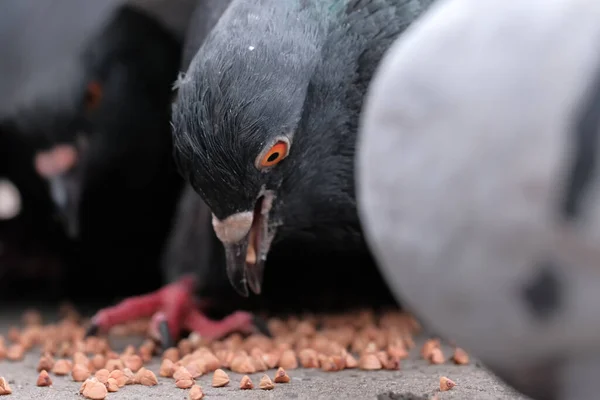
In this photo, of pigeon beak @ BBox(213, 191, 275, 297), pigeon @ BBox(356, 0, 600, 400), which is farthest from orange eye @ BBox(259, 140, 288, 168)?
pigeon @ BBox(356, 0, 600, 400)

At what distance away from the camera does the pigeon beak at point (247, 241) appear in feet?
9.34

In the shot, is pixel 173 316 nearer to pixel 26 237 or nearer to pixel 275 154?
pixel 275 154

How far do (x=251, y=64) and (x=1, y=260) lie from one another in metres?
3.40

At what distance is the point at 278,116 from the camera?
273 cm

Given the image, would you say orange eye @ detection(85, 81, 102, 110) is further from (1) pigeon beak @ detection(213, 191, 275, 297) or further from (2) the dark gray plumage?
(1) pigeon beak @ detection(213, 191, 275, 297)

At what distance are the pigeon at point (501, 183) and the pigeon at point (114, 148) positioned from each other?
9.83ft

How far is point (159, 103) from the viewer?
4930 mm

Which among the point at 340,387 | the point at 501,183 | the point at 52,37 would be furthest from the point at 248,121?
the point at 52,37

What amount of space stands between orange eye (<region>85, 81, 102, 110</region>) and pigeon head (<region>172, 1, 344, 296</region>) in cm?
184

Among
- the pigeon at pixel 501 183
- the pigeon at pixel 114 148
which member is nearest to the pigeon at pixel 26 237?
the pigeon at pixel 114 148

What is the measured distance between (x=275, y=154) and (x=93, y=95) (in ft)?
7.03

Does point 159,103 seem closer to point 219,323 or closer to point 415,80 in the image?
point 219,323

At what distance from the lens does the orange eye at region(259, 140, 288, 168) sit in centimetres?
278

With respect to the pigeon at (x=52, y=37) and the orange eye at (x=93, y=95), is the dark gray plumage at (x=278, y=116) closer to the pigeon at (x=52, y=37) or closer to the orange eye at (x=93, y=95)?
the pigeon at (x=52, y=37)
